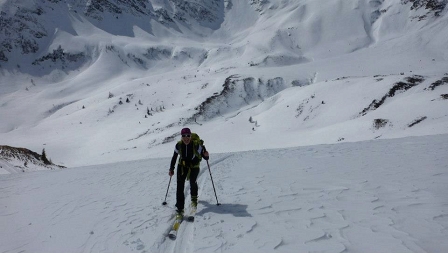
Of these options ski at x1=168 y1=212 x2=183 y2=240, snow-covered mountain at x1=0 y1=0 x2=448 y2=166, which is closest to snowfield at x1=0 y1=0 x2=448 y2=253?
ski at x1=168 y1=212 x2=183 y2=240

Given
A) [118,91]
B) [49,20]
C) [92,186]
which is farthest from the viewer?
[49,20]

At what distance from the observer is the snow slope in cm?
563

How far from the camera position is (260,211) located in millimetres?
7441

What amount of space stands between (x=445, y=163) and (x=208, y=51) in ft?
317

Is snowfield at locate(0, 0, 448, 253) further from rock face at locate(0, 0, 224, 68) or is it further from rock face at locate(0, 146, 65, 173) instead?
rock face at locate(0, 0, 224, 68)

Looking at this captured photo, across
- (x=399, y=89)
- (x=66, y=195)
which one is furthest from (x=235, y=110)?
(x=66, y=195)

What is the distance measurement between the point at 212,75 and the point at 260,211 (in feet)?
199

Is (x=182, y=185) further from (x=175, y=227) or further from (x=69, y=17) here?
(x=69, y=17)

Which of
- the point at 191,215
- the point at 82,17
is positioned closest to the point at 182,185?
the point at 191,215

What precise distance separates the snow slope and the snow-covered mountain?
13.9 meters

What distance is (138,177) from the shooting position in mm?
13219

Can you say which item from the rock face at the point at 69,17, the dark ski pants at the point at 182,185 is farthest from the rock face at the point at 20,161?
the rock face at the point at 69,17

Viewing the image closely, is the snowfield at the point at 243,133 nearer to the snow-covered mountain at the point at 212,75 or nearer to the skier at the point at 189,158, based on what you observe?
the snow-covered mountain at the point at 212,75

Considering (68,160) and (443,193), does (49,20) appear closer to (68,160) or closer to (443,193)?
(68,160)
